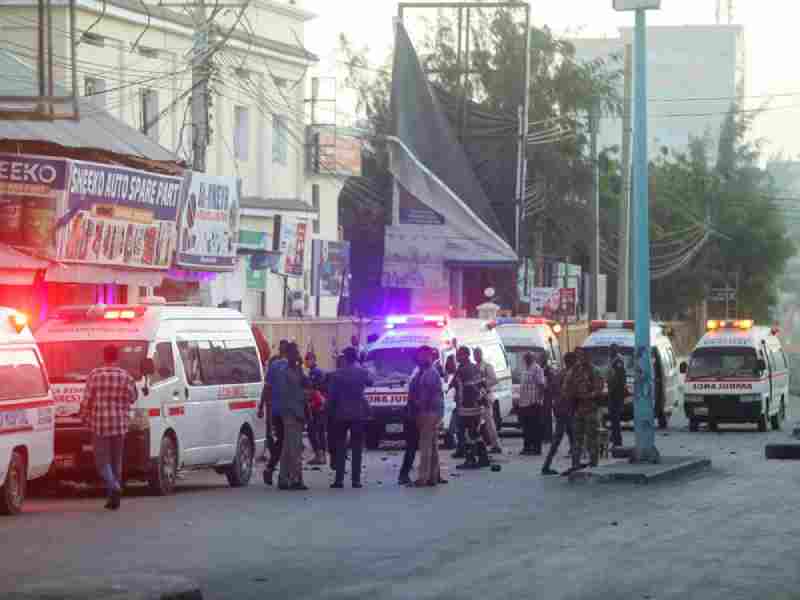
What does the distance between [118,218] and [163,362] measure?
10.6 m

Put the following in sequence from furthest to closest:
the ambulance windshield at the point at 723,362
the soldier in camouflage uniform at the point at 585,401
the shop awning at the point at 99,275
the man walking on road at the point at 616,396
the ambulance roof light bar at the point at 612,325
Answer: the ambulance roof light bar at the point at 612,325 → the ambulance windshield at the point at 723,362 → the man walking on road at the point at 616,396 → the shop awning at the point at 99,275 → the soldier in camouflage uniform at the point at 585,401

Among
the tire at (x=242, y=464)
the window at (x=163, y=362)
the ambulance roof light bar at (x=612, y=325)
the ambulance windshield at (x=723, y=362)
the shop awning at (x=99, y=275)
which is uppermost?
the shop awning at (x=99, y=275)

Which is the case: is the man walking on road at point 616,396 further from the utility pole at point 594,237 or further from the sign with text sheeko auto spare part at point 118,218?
the utility pole at point 594,237

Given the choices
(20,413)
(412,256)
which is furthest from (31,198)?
(412,256)

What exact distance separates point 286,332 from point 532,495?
2209 centimetres

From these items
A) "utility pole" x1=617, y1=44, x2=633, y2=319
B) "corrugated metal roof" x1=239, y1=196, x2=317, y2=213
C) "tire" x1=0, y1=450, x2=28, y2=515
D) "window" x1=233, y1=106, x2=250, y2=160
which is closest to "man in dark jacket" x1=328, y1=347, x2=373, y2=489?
"tire" x1=0, y1=450, x2=28, y2=515

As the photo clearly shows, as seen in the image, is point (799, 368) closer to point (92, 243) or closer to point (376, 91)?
point (376, 91)

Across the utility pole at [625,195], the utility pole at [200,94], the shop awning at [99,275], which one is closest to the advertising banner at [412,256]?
the shop awning at [99,275]

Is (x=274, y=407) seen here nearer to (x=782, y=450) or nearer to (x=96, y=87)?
(x=782, y=450)

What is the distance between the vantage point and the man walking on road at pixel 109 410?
69.6ft

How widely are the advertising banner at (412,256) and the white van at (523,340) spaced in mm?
2207

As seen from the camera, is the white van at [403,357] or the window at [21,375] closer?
the window at [21,375]

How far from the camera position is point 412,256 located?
42844 mm

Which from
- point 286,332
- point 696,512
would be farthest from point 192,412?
point 286,332
